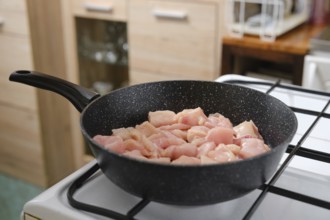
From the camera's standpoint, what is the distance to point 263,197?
68cm

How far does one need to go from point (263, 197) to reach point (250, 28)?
1.28 metres

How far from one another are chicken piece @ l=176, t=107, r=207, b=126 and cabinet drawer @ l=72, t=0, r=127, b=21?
55.6 inches

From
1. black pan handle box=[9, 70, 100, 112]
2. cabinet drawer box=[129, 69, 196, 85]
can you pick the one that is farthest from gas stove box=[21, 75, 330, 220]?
cabinet drawer box=[129, 69, 196, 85]

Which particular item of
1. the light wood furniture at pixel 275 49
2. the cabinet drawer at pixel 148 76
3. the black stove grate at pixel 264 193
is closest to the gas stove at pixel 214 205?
the black stove grate at pixel 264 193

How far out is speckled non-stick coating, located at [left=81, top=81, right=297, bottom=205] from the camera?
1.94 feet

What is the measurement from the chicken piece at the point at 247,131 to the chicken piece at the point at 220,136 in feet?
0.10

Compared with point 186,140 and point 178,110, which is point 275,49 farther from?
point 186,140

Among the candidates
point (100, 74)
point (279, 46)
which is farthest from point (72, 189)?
point (100, 74)

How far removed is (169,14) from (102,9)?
14.1 inches

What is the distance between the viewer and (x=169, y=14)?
200 centimetres

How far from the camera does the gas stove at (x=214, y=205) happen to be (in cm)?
66

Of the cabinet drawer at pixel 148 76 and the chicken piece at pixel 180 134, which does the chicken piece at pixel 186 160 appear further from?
the cabinet drawer at pixel 148 76

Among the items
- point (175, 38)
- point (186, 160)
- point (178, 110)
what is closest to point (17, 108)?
point (175, 38)

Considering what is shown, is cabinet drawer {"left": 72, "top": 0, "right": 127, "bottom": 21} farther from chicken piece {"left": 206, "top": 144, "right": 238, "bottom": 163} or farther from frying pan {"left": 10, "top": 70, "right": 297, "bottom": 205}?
chicken piece {"left": 206, "top": 144, "right": 238, "bottom": 163}
